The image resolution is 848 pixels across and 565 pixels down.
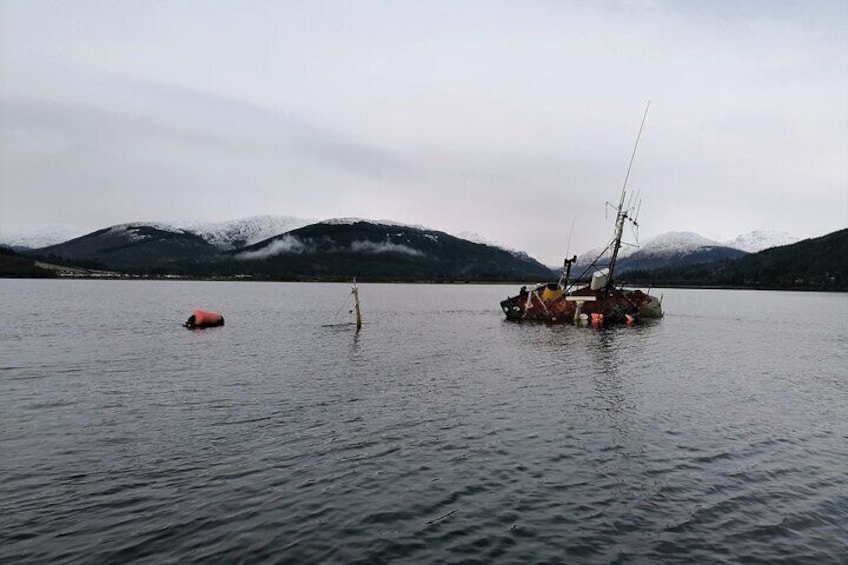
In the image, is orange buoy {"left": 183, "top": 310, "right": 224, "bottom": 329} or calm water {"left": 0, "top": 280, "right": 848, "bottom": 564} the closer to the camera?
calm water {"left": 0, "top": 280, "right": 848, "bottom": 564}

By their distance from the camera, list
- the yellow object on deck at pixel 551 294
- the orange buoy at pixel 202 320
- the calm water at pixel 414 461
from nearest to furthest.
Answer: the calm water at pixel 414 461 → the orange buoy at pixel 202 320 → the yellow object on deck at pixel 551 294

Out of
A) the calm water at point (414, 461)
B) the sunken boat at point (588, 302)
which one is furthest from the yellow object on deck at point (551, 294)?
the calm water at point (414, 461)

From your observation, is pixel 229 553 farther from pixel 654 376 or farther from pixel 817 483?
pixel 654 376

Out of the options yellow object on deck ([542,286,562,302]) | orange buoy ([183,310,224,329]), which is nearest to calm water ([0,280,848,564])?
orange buoy ([183,310,224,329])

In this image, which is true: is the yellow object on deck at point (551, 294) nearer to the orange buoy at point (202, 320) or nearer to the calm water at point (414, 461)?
the calm water at point (414, 461)

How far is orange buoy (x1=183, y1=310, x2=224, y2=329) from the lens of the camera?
6112 centimetres

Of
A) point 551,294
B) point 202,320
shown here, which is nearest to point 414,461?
point 202,320

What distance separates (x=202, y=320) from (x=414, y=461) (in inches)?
2042

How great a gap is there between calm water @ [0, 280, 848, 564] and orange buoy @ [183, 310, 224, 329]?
22.4 m

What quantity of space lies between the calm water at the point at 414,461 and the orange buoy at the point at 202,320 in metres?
22.4

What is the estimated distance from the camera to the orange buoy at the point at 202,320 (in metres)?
61.1

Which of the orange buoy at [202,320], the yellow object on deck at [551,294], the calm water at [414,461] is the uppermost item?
the yellow object on deck at [551,294]

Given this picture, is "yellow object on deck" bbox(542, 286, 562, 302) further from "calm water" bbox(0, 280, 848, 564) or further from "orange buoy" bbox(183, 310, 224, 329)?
"orange buoy" bbox(183, 310, 224, 329)

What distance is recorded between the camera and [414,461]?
1741 centimetres
